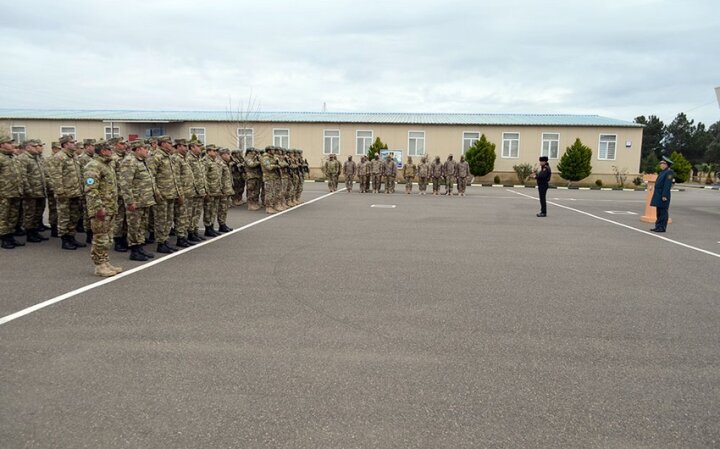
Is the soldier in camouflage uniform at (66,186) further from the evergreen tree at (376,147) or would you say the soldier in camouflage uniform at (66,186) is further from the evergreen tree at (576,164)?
the evergreen tree at (576,164)

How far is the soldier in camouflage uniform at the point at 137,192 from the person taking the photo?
309 inches

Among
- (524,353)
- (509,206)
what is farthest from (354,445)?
(509,206)

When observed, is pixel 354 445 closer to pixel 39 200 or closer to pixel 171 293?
pixel 171 293

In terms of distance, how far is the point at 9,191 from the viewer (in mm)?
8891

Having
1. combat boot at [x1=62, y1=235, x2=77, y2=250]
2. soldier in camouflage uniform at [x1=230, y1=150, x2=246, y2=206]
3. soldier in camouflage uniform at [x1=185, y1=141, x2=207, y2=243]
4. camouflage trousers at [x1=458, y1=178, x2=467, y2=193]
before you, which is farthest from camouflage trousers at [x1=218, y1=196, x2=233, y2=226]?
camouflage trousers at [x1=458, y1=178, x2=467, y2=193]

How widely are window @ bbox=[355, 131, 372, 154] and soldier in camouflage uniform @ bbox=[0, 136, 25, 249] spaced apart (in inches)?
1185

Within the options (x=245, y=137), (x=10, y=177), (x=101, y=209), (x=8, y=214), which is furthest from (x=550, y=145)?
(x=101, y=209)

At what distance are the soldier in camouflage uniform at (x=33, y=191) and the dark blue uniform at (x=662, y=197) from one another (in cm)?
1324

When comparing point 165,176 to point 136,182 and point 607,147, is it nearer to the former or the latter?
point 136,182

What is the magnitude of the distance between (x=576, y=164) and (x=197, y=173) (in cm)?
3028

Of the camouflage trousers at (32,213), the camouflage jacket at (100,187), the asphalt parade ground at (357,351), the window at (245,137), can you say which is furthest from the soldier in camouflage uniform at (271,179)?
the window at (245,137)

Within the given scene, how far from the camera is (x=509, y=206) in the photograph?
1886 cm

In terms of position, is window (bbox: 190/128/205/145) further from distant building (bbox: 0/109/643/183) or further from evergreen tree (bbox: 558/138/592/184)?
evergreen tree (bbox: 558/138/592/184)

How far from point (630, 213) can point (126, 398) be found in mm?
17437
